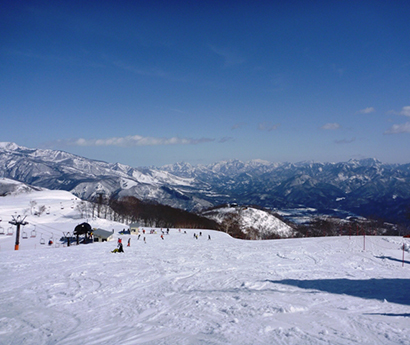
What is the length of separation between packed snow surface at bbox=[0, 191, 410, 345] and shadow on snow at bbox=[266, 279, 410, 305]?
7 centimetres

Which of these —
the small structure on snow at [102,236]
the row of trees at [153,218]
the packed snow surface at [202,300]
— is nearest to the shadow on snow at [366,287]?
the packed snow surface at [202,300]

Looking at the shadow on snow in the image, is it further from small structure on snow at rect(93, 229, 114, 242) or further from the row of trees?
the row of trees

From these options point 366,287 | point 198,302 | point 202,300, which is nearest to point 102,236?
point 202,300

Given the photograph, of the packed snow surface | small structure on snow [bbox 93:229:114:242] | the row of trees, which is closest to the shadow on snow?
the packed snow surface

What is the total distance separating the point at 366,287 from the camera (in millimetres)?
17109

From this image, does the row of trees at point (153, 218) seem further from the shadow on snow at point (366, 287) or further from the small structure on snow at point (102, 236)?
the shadow on snow at point (366, 287)

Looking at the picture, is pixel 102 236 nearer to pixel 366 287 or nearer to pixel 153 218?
pixel 366 287

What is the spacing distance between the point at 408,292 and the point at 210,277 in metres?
12.9

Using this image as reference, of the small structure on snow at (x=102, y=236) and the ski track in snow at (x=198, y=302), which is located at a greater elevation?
the ski track in snow at (x=198, y=302)

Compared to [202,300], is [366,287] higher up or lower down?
lower down

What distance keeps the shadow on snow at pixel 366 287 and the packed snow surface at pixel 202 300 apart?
7 centimetres

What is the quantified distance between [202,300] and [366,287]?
11451mm

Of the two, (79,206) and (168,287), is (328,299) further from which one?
(79,206)

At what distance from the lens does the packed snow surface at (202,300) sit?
392 inches
